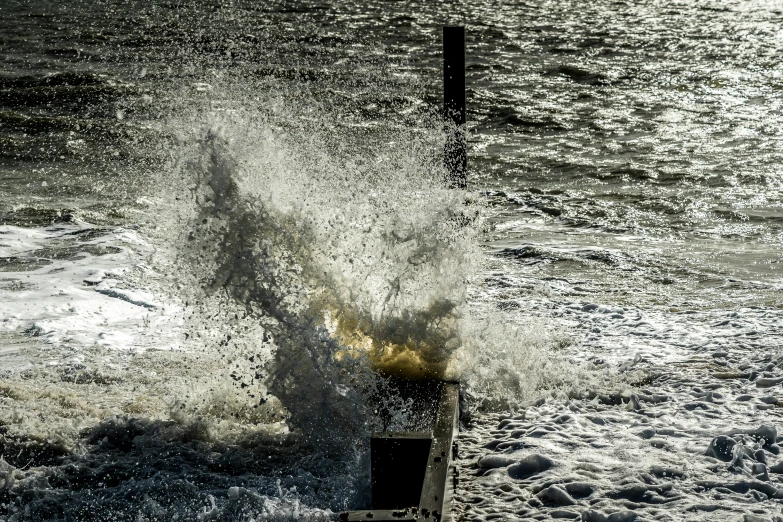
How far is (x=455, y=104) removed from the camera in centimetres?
889

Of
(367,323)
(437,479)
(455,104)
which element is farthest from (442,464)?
(455,104)

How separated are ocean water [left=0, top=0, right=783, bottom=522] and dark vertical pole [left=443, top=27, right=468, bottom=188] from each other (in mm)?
189

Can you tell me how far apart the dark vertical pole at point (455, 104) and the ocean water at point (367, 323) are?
0.19m

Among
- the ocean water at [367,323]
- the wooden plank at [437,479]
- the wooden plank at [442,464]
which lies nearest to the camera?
the wooden plank at [437,479]

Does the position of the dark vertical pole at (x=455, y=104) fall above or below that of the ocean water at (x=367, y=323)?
above

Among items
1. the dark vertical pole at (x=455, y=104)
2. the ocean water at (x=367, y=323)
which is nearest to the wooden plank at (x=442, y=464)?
the ocean water at (x=367, y=323)

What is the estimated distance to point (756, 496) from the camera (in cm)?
528

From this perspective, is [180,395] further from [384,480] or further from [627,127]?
[627,127]

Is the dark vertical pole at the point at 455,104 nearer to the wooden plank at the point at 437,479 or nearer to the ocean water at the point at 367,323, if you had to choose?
the ocean water at the point at 367,323

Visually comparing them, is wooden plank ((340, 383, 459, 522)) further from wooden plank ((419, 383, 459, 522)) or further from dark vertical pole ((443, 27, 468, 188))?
dark vertical pole ((443, 27, 468, 188))

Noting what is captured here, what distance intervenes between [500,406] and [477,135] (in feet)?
32.9

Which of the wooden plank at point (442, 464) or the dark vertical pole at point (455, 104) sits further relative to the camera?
the dark vertical pole at point (455, 104)

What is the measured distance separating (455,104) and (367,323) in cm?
306

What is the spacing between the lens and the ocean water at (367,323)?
5430 mm
